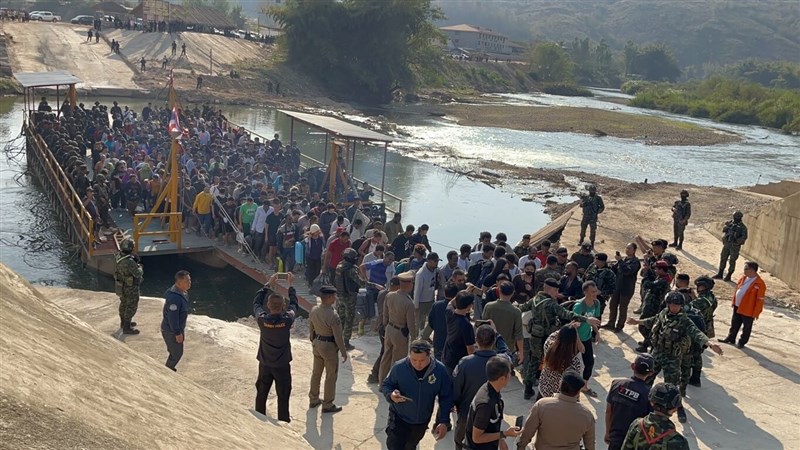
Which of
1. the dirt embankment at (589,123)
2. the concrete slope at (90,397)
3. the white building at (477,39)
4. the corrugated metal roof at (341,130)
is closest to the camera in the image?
the concrete slope at (90,397)

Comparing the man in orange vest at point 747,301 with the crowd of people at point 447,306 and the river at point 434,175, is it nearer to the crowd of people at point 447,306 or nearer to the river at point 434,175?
the crowd of people at point 447,306

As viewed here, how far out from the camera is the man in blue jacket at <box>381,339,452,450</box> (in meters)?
5.63

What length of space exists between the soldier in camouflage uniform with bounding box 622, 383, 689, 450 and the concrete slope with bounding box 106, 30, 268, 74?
54399 mm

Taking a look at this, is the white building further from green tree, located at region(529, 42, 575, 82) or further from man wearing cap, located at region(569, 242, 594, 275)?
Result: man wearing cap, located at region(569, 242, 594, 275)

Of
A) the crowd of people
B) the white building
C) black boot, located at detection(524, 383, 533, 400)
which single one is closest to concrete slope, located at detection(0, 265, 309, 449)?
the crowd of people

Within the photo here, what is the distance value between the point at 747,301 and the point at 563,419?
6705 millimetres

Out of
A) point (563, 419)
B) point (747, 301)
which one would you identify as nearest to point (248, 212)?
point (747, 301)

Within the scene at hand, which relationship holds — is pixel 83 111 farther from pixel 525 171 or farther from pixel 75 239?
pixel 525 171

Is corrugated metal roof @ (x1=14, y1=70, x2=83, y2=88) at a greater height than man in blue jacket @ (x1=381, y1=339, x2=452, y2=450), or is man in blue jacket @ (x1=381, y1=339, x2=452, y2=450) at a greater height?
corrugated metal roof @ (x1=14, y1=70, x2=83, y2=88)

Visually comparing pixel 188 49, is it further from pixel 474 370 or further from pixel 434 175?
pixel 474 370

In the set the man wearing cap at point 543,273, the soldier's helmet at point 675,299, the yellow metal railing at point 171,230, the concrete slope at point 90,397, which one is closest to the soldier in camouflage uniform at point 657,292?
the man wearing cap at point 543,273

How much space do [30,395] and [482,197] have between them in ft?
82.4

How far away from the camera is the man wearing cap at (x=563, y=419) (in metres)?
5.11

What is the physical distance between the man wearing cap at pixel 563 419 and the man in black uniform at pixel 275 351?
2.71 m
